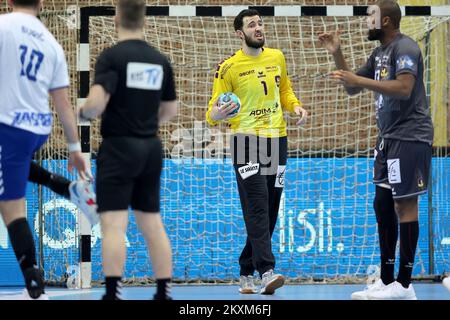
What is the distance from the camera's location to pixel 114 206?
621 cm

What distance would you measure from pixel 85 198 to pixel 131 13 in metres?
1.50

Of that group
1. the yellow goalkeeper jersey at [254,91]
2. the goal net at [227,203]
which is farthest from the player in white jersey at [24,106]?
the goal net at [227,203]

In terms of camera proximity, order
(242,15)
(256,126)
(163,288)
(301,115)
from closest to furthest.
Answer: (163,288), (301,115), (256,126), (242,15)

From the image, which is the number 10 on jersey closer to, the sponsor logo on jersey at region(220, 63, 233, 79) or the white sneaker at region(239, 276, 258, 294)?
the sponsor logo on jersey at region(220, 63, 233, 79)

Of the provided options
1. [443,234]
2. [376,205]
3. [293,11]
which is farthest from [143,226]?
[443,234]

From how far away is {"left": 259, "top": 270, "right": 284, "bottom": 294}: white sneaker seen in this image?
8500mm

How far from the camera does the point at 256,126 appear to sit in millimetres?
8891

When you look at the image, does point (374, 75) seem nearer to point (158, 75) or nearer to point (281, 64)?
point (281, 64)

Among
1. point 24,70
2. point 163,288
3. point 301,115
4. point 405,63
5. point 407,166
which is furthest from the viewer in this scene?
point 301,115

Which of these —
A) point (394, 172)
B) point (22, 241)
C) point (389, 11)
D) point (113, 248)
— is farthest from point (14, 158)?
point (389, 11)

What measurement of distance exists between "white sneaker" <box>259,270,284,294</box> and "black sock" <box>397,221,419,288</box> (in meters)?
1.06

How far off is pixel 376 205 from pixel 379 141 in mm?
539

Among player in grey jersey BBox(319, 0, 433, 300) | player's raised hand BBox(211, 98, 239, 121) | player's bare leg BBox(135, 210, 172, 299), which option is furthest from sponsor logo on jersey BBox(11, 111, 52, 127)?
player in grey jersey BBox(319, 0, 433, 300)

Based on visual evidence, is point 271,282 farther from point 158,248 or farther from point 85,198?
point 158,248
